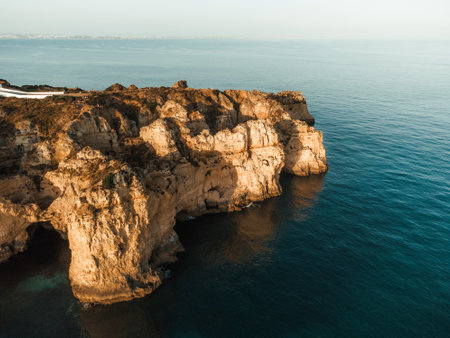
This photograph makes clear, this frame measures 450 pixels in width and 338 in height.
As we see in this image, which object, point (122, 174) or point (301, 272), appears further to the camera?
point (301, 272)

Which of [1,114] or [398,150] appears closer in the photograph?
[1,114]

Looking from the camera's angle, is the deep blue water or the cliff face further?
the cliff face

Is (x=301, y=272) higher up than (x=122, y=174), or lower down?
lower down

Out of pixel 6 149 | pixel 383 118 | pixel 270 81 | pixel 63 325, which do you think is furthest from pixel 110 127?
pixel 270 81

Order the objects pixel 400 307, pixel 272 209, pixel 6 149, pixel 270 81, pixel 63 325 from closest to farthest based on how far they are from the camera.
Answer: pixel 63 325
pixel 400 307
pixel 6 149
pixel 272 209
pixel 270 81

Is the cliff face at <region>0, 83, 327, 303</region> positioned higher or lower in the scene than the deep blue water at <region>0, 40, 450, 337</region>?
higher

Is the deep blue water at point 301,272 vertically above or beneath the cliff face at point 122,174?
beneath

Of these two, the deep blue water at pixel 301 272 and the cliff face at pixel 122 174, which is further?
the cliff face at pixel 122 174

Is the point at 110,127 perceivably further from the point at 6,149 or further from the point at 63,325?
the point at 63,325
